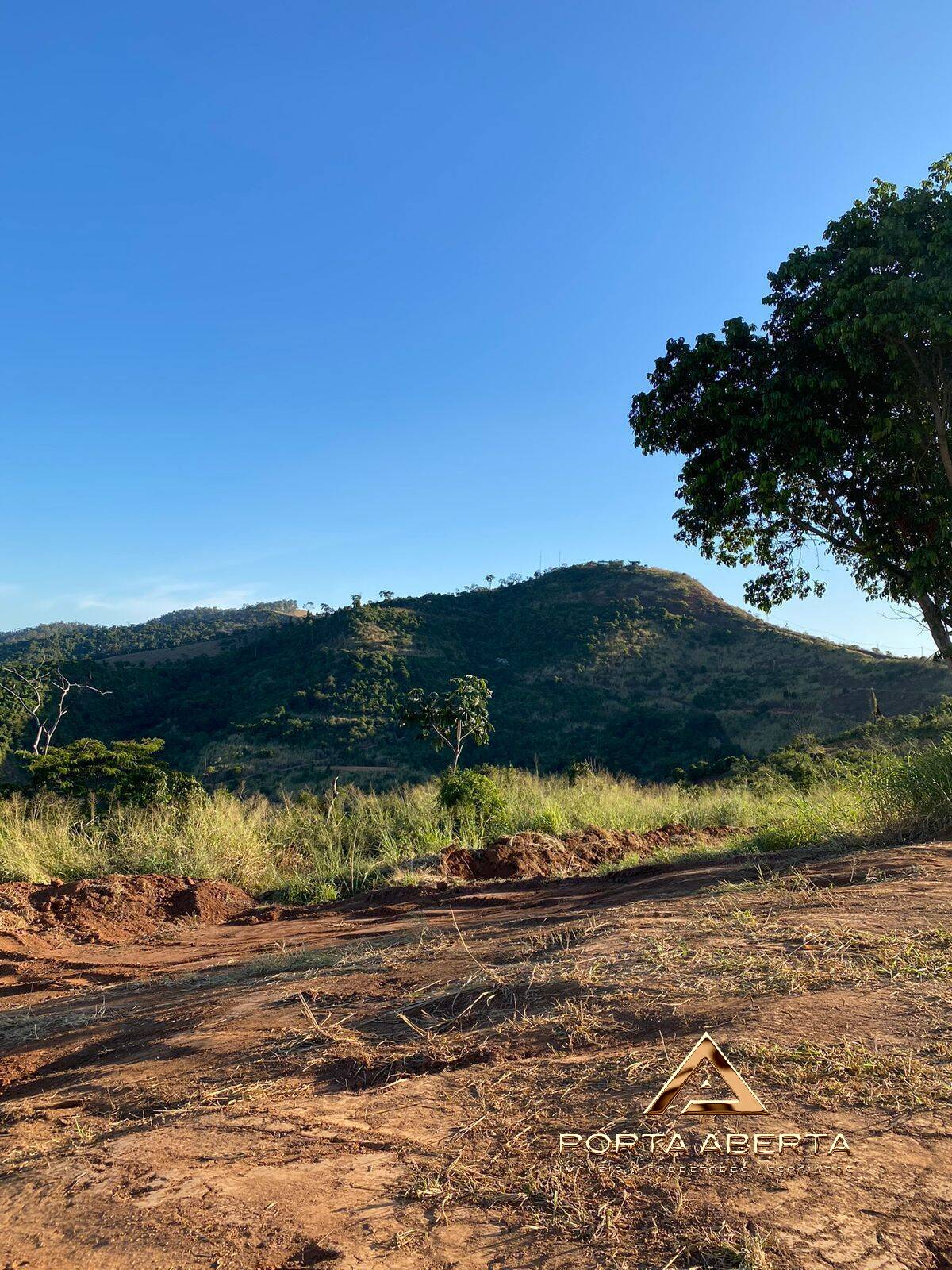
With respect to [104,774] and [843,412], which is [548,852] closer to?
[843,412]

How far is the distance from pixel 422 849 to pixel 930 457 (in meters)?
8.35

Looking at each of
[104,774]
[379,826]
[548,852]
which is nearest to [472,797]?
[379,826]

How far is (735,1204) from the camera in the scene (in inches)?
68.6

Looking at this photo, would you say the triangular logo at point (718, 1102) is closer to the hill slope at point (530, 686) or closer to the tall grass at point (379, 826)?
the tall grass at point (379, 826)

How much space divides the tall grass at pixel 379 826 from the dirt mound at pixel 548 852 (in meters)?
0.65

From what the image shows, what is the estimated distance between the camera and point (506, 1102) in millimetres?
2402

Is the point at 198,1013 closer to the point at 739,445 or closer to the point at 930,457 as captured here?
the point at 739,445

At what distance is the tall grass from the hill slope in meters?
23.1

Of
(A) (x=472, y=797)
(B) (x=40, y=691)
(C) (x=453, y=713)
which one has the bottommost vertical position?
(A) (x=472, y=797)

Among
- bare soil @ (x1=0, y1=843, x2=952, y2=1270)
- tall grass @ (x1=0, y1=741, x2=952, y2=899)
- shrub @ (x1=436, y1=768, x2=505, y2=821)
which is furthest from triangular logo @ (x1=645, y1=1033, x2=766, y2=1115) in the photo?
shrub @ (x1=436, y1=768, x2=505, y2=821)

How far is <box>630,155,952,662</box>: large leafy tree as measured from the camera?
841cm


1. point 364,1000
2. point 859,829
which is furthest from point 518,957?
point 859,829

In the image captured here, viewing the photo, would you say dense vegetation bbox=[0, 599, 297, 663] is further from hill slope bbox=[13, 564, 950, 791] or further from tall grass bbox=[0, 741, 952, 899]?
tall grass bbox=[0, 741, 952, 899]

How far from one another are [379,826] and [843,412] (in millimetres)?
8723
